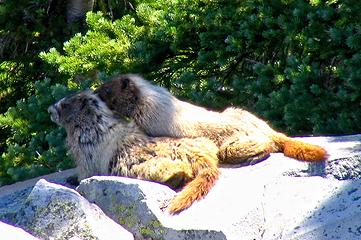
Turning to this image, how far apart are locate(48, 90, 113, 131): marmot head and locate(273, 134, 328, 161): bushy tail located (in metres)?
1.92

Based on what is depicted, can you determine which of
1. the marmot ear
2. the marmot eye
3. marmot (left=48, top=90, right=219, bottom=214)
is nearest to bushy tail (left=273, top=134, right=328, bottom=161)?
marmot (left=48, top=90, right=219, bottom=214)

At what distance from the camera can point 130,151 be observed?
721 centimetres

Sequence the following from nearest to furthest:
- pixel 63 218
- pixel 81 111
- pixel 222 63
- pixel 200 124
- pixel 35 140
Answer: pixel 63 218, pixel 200 124, pixel 81 111, pixel 222 63, pixel 35 140

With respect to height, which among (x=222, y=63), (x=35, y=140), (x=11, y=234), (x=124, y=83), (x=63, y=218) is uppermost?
(x=222, y=63)

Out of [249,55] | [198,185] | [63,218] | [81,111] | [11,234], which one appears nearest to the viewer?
[11,234]

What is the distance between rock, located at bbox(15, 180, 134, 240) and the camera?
19.4 ft

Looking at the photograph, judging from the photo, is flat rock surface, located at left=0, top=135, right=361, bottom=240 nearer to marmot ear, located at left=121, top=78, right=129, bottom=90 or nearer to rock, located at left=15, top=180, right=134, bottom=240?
rock, located at left=15, top=180, right=134, bottom=240

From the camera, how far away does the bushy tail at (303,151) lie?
22.0 ft

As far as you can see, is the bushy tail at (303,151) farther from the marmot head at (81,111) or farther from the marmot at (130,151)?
the marmot head at (81,111)

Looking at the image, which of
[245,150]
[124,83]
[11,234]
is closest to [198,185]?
[245,150]

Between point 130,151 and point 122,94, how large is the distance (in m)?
1.16

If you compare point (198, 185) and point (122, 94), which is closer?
point (198, 185)

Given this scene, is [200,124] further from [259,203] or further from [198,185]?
[259,203]

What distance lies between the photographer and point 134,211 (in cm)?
620
